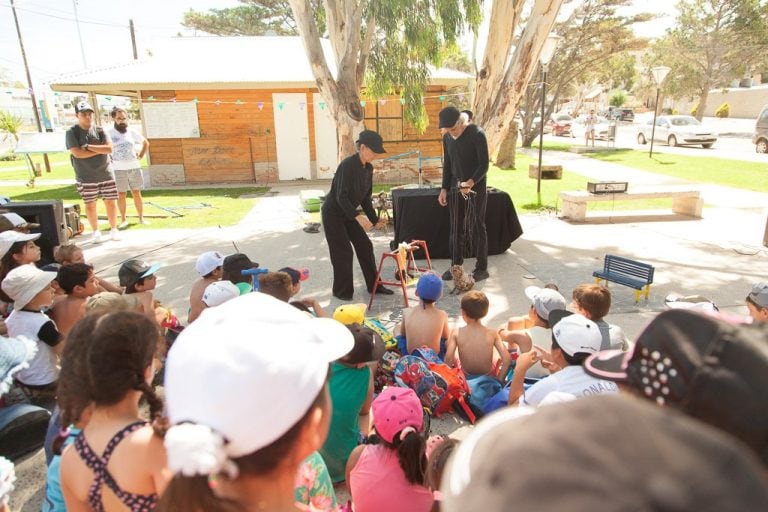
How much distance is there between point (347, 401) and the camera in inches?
105

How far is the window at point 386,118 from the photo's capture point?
1534 centimetres

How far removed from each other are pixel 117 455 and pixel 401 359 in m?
2.19

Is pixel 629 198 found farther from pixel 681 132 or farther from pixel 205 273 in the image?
pixel 681 132

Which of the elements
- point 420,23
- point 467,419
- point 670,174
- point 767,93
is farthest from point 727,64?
point 467,419

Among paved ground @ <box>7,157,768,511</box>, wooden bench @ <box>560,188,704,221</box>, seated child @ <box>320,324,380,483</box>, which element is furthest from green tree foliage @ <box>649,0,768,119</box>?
seated child @ <box>320,324,380,483</box>

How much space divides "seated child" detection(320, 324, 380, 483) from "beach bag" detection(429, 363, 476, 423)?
68cm

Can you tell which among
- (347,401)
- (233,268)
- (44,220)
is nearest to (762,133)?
(233,268)

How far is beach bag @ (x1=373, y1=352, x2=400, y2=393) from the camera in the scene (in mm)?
3506

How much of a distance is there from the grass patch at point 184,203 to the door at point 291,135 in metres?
1.76

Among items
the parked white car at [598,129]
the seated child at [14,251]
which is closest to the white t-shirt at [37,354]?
the seated child at [14,251]

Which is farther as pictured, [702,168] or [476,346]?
[702,168]

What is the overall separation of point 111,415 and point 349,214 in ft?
12.9

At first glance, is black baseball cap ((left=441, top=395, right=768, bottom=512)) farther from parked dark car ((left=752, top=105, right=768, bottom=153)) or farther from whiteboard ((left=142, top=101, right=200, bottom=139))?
parked dark car ((left=752, top=105, right=768, bottom=153))

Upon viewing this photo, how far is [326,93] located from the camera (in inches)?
322
